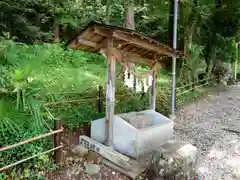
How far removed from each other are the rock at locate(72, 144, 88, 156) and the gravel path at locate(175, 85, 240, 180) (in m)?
2.11

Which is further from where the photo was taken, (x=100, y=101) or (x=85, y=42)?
(x=100, y=101)

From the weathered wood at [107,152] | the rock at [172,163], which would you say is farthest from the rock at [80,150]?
the rock at [172,163]

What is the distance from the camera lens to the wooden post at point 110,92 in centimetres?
510

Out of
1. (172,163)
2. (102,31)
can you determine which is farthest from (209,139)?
(102,31)

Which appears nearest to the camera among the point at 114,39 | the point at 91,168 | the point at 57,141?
the point at 57,141

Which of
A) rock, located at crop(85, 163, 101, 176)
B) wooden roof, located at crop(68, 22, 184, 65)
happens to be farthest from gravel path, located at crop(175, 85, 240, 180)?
wooden roof, located at crop(68, 22, 184, 65)

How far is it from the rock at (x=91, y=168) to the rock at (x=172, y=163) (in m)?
0.94

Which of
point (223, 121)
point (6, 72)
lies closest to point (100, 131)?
point (6, 72)

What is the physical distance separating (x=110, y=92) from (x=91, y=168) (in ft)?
4.67

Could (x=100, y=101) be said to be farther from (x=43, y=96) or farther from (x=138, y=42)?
(x=43, y=96)

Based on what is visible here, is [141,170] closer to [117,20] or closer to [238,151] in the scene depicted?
[238,151]

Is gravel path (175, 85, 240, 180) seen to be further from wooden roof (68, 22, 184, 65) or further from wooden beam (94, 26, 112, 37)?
wooden beam (94, 26, 112, 37)

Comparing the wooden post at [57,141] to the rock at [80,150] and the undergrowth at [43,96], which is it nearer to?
the undergrowth at [43,96]

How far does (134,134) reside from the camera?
5.05 metres
